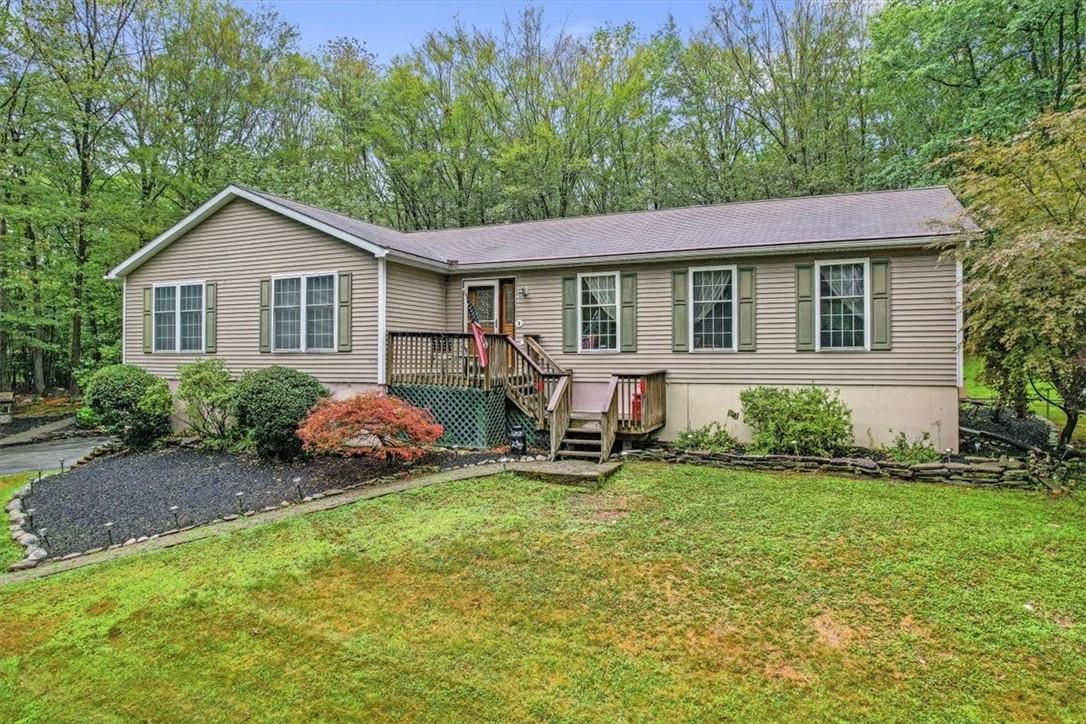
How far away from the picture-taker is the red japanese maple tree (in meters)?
7.78

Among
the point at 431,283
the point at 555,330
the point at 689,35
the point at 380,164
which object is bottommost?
the point at 555,330

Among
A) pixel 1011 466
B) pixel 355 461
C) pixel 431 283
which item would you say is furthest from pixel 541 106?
pixel 1011 466

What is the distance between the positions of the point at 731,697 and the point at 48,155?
23637 millimetres

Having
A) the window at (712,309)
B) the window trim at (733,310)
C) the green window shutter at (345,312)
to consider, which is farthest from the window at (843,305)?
the green window shutter at (345,312)

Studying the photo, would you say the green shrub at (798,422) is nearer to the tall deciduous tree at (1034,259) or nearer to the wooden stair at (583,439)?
the tall deciduous tree at (1034,259)

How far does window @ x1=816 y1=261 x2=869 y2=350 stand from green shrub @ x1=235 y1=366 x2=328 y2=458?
8593mm

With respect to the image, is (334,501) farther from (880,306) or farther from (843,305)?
(880,306)

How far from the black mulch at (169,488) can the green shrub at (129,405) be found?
95cm

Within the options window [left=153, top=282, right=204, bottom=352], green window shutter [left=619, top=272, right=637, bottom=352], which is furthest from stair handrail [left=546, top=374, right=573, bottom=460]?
window [left=153, top=282, right=204, bottom=352]

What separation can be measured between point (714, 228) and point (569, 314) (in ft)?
10.8

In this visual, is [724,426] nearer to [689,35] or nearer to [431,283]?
[431,283]

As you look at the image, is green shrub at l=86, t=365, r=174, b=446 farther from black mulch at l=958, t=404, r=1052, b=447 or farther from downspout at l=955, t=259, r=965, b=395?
black mulch at l=958, t=404, r=1052, b=447

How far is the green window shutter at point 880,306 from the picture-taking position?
888cm

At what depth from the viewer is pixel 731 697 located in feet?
10.00
